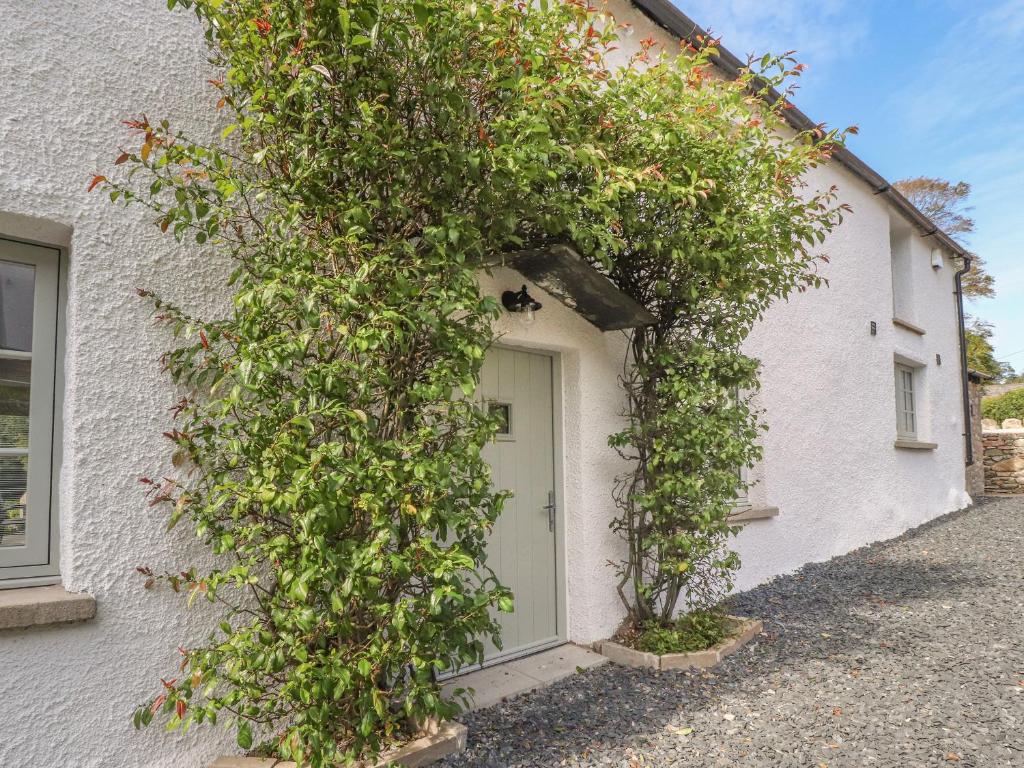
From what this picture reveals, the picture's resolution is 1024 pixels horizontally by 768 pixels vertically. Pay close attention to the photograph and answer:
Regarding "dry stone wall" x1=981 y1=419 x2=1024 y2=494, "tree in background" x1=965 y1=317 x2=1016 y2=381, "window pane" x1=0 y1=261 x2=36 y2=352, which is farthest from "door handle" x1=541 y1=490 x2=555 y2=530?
"tree in background" x1=965 y1=317 x2=1016 y2=381

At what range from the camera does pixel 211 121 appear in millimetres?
3160

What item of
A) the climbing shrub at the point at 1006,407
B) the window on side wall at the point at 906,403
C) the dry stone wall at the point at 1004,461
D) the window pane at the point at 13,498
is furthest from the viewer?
the climbing shrub at the point at 1006,407

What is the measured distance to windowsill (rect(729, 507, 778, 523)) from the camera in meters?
6.24

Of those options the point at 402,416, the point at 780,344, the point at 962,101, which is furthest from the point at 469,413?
the point at 962,101

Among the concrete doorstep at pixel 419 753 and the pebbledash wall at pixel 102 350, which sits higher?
the pebbledash wall at pixel 102 350

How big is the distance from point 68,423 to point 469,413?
64.0 inches

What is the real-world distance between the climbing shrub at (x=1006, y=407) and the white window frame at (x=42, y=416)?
79.3 feet

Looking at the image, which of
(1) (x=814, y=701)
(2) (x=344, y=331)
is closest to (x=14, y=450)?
(2) (x=344, y=331)

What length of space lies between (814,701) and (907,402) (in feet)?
29.4

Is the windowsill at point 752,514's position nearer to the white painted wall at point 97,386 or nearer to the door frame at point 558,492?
the door frame at point 558,492

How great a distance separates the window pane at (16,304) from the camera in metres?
2.75

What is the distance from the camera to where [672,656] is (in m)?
4.41

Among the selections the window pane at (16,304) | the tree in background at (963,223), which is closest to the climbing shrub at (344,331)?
the window pane at (16,304)

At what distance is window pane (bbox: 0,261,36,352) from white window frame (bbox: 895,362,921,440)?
11.3 m
